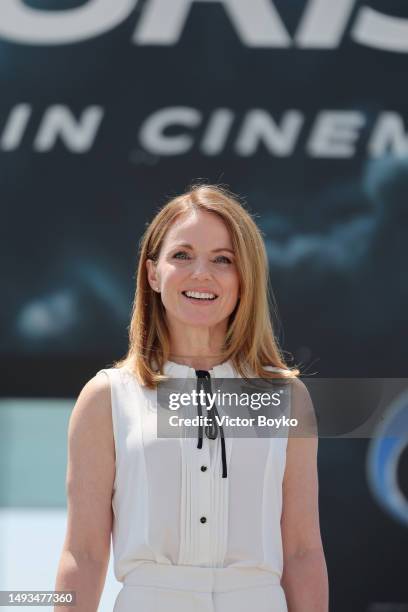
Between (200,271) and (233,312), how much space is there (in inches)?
4.9

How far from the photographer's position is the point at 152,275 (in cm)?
177

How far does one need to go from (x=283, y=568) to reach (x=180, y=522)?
0.21m

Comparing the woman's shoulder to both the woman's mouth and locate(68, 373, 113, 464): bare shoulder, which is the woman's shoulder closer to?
the woman's mouth

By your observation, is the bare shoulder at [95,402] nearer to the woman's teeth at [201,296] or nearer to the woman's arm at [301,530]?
the woman's teeth at [201,296]

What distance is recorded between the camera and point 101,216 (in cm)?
323

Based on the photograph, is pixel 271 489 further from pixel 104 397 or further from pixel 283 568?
pixel 104 397

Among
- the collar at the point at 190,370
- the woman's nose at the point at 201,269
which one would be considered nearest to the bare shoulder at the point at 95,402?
the collar at the point at 190,370

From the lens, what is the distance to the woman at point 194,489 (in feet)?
5.14

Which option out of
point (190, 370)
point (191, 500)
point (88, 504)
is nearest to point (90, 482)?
point (88, 504)

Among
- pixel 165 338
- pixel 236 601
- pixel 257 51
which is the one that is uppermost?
pixel 257 51

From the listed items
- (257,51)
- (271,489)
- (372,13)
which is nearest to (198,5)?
(257,51)

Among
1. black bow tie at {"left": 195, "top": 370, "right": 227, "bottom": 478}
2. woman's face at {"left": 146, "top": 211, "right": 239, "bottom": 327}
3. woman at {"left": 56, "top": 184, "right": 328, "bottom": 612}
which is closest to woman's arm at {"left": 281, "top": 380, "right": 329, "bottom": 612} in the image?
woman at {"left": 56, "top": 184, "right": 328, "bottom": 612}

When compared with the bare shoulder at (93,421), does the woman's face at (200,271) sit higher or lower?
higher

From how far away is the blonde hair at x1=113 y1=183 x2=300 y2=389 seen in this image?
170cm
